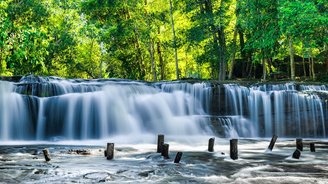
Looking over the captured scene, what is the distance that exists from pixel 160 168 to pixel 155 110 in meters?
12.1

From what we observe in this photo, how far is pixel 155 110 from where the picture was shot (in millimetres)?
21812

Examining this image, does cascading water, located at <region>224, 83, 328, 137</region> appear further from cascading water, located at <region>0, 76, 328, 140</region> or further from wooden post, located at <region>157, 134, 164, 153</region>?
wooden post, located at <region>157, 134, 164, 153</region>

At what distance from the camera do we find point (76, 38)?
32.6m

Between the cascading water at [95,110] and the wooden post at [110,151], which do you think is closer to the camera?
the wooden post at [110,151]

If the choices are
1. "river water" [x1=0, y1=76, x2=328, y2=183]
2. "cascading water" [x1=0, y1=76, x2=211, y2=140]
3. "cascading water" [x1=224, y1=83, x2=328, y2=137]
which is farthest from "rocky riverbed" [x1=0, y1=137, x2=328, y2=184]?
"cascading water" [x1=224, y1=83, x2=328, y2=137]

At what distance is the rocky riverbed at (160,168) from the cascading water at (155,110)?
6.41 m

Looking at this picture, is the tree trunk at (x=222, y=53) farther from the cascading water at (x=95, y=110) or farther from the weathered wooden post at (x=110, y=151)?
the weathered wooden post at (x=110, y=151)

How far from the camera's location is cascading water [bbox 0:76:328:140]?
1948 cm

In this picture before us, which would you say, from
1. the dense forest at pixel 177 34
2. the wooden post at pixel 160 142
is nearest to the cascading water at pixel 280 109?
the dense forest at pixel 177 34

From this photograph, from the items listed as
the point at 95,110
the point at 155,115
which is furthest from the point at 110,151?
the point at 155,115

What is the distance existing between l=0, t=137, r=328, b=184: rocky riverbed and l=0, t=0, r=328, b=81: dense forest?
11.9 metres

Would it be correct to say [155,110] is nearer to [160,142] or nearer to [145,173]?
[160,142]

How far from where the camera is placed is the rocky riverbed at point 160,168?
855 centimetres

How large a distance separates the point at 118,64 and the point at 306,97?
23741 mm
